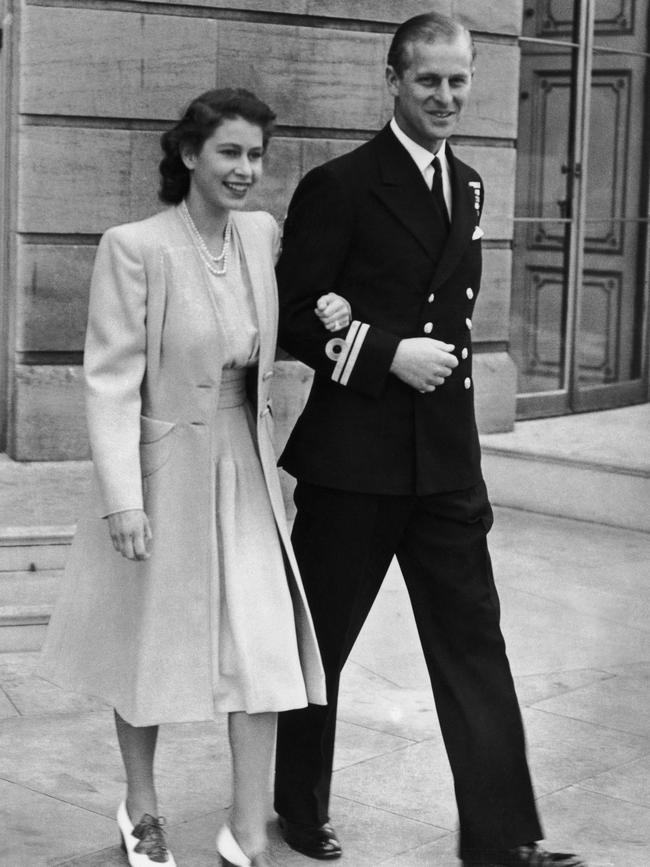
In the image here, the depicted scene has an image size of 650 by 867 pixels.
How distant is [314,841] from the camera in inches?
168

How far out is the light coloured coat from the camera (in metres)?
3.84

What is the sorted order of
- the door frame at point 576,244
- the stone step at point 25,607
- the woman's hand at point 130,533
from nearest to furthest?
the woman's hand at point 130,533 < the stone step at point 25,607 < the door frame at point 576,244

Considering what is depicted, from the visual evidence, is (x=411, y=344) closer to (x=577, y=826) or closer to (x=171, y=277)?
(x=171, y=277)

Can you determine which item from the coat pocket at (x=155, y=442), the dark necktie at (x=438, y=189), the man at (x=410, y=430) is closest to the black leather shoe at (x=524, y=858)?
the man at (x=410, y=430)

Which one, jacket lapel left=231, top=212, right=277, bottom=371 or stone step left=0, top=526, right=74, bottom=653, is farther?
stone step left=0, top=526, right=74, bottom=653

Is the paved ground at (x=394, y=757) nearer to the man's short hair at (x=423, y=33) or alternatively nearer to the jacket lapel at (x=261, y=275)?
the jacket lapel at (x=261, y=275)

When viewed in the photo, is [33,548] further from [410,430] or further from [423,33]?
[423,33]

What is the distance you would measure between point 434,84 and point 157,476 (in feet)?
3.67

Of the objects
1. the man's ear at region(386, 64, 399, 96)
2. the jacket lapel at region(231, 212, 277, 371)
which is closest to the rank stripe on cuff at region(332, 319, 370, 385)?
the jacket lapel at region(231, 212, 277, 371)

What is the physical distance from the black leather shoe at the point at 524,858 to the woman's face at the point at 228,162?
65.5 inches

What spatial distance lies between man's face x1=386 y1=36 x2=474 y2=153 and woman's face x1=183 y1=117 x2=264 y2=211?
39cm

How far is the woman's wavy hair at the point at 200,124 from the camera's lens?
12.7 ft

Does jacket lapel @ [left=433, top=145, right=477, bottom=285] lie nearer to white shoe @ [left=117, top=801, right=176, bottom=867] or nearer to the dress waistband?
the dress waistband

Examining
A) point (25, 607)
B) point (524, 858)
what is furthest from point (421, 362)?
point (25, 607)
